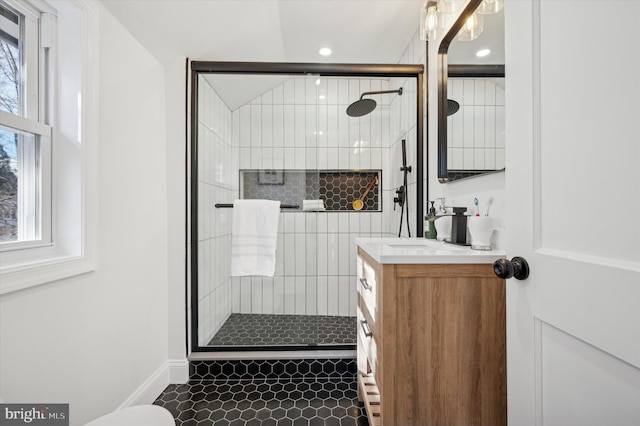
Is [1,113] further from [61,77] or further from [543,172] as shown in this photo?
[543,172]

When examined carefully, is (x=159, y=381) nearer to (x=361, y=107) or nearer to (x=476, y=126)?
(x=476, y=126)

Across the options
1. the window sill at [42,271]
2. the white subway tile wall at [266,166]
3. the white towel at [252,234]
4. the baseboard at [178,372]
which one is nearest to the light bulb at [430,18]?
the white subway tile wall at [266,166]

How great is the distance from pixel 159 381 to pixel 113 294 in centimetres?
68

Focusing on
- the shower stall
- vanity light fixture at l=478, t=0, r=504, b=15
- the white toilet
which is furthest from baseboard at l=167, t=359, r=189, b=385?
vanity light fixture at l=478, t=0, r=504, b=15

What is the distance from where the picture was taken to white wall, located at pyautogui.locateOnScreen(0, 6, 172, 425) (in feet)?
3.22

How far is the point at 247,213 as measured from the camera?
2.01 metres

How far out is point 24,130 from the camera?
106cm

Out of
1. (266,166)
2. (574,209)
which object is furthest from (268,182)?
(574,209)

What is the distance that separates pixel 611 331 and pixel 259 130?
2007 mm

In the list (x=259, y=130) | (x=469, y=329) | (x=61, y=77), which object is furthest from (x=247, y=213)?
(x=469, y=329)

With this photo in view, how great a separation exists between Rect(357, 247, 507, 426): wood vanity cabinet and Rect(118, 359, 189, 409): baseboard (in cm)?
129

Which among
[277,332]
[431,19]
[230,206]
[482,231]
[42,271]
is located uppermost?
[431,19]

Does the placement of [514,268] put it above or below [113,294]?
above

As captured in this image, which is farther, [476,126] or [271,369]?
[271,369]
